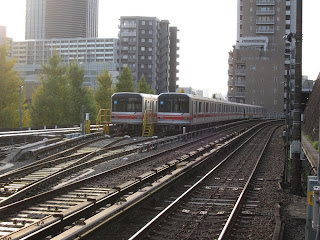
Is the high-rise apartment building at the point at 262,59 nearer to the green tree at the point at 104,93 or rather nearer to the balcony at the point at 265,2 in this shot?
the balcony at the point at 265,2

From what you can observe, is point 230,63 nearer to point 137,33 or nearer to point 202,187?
point 137,33

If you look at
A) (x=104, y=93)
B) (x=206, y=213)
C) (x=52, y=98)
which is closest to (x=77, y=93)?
(x=52, y=98)

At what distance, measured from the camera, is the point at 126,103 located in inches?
1234

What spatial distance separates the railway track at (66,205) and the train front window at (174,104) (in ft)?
55.7

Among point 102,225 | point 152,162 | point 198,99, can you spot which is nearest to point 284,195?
point 102,225

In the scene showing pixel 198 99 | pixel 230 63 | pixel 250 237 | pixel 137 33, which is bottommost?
pixel 250 237

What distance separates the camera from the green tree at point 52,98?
39312mm

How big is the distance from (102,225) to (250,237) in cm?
249

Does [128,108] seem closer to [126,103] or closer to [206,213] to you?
[126,103]

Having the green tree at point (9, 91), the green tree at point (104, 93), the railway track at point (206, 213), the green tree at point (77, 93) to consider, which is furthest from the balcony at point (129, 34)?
the railway track at point (206, 213)

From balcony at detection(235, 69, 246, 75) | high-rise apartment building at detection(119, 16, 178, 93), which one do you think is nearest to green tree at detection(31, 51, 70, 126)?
balcony at detection(235, 69, 246, 75)

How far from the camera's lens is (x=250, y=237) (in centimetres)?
778

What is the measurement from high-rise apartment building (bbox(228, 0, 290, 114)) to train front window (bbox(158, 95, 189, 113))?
2611 inches

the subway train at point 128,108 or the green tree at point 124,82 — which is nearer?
the subway train at point 128,108
